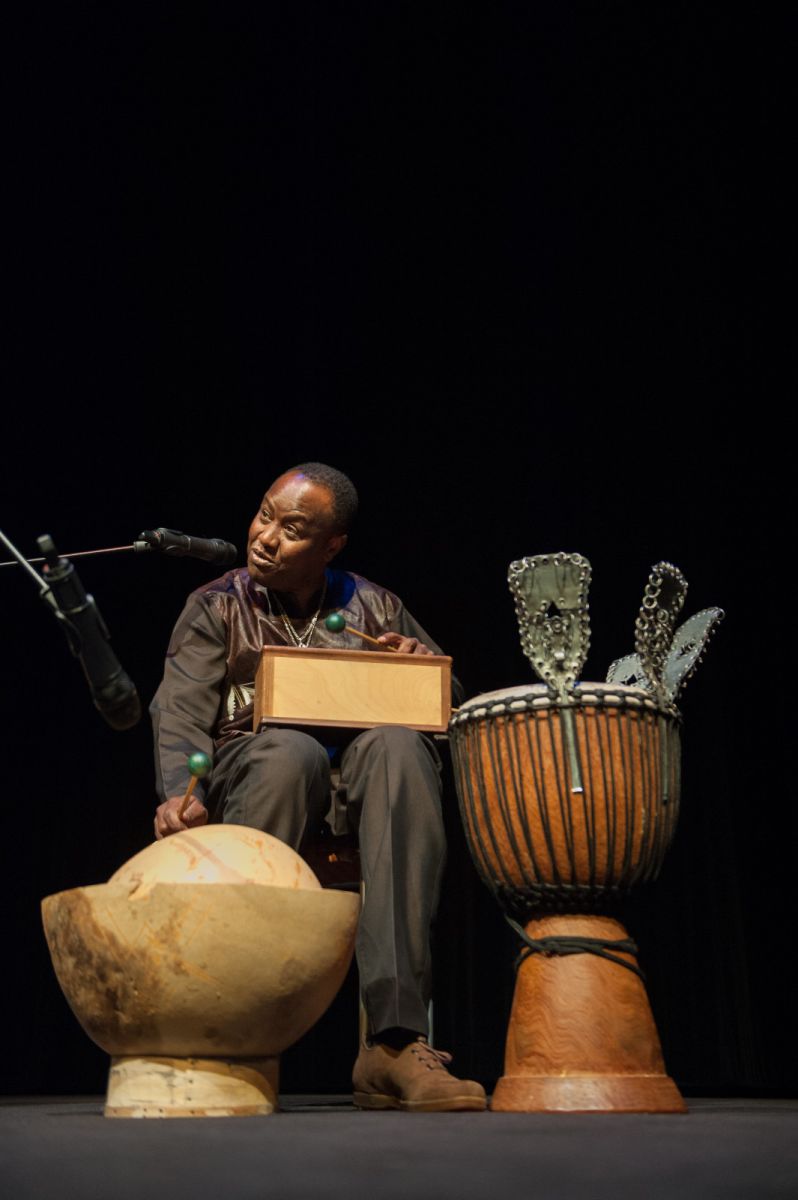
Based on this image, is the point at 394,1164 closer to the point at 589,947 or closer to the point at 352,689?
the point at 589,947

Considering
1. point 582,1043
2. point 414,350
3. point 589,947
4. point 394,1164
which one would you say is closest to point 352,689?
point 589,947

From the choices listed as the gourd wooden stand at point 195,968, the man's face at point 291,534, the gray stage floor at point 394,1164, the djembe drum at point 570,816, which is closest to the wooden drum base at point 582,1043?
the djembe drum at point 570,816

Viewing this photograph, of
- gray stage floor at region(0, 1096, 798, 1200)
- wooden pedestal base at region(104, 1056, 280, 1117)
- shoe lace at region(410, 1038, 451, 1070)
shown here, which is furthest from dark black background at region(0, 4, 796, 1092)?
gray stage floor at region(0, 1096, 798, 1200)

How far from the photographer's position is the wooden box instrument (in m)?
2.38

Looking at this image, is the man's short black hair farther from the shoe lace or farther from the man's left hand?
the shoe lace

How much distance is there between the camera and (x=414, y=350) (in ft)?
13.4

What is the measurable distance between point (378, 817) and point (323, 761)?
0.18m

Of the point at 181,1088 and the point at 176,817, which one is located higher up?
the point at 176,817

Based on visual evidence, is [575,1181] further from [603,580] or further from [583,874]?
[603,580]

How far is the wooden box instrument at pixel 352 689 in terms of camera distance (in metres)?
2.38

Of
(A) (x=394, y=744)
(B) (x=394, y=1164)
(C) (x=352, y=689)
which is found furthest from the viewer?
(C) (x=352, y=689)

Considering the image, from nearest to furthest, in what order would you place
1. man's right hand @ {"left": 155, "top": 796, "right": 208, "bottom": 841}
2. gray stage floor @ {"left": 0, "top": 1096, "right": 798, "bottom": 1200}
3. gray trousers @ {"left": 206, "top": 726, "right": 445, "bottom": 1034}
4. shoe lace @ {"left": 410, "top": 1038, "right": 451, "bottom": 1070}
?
gray stage floor @ {"left": 0, "top": 1096, "right": 798, "bottom": 1200}, shoe lace @ {"left": 410, "top": 1038, "right": 451, "bottom": 1070}, gray trousers @ {"left": 206, "top": 726, "right": 445, "bottom": 1034}, man's right hand @ {"left": 155, "top": 796, "right": 208, "bottom": 841}

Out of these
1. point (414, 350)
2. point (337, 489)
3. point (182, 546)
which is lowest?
point (182, 546)

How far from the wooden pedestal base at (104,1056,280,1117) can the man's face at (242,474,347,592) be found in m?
1.21
